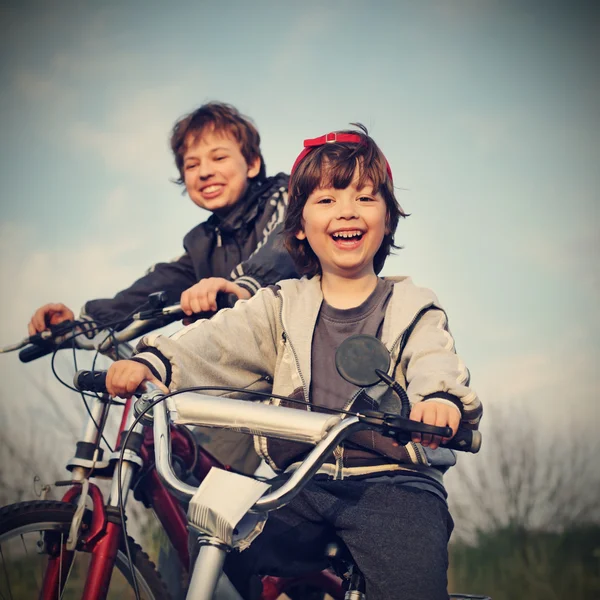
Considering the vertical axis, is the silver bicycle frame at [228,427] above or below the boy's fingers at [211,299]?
below

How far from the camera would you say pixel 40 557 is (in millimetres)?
2068

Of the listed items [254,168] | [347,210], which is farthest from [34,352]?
[254,168]

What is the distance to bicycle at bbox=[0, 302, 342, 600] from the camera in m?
2.01

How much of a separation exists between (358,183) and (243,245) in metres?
1.18

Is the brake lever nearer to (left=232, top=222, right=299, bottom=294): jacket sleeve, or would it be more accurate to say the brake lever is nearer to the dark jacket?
(left=232, top=222, right=299, bottom=294): jacket sleeve

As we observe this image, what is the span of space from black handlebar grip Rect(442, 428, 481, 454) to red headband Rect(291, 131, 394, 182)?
Answer: 1139mm

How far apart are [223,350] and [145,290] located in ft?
4.05

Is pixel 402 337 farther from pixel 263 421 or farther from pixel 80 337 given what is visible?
pixel 80 337

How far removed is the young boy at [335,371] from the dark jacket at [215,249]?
73 centimetres

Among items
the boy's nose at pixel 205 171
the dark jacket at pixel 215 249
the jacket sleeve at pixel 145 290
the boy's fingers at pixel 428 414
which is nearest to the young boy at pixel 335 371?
the boy's fingers at pixel 428 414

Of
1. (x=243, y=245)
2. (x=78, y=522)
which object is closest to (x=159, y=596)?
(x=78, y=522)

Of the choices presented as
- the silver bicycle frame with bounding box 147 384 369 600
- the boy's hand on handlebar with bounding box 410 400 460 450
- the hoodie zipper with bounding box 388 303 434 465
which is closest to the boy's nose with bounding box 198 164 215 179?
the hoodie zipper with bounding box 388 303 434 465

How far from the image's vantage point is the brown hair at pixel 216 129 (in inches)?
147

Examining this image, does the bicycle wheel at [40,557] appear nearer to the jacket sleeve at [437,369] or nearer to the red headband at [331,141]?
the jacket sleeve at [437,369]
